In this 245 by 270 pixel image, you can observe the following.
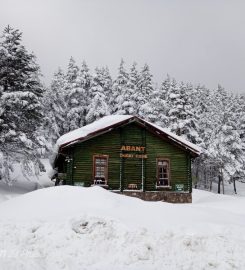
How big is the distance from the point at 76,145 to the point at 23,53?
7960 mm

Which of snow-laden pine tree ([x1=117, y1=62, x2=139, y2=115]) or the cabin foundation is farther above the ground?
snow-laden pine tree ([x1=117, y1=62, x2=139, y2=115])

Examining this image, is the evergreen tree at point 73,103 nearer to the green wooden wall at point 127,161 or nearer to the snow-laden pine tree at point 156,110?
the snow-laden pine tree at point 156,110

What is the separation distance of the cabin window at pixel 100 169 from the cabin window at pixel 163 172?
3908mm

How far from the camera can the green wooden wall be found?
2631 cm

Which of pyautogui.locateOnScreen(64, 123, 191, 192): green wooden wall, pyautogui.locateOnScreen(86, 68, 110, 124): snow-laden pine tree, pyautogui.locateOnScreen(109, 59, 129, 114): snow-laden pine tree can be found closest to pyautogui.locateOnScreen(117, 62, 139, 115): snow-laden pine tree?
pyautogui.locateOnScreen(109, 59, 129, 114): snow-laden pine tree

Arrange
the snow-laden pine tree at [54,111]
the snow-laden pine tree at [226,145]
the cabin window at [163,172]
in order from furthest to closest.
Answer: the snow-laden pine tree at [54,111], the snow-laden pine tree at [226,145], the cabin window at [163,172]

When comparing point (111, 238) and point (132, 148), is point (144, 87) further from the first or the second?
point (111, 238)

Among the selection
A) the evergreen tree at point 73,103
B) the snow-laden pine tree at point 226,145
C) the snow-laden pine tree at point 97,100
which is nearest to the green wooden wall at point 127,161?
the snow-laden pine tree at point 226,145

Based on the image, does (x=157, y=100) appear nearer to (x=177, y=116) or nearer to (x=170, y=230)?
(x=177, y=116)

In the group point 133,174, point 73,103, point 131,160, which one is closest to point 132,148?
point 131,160

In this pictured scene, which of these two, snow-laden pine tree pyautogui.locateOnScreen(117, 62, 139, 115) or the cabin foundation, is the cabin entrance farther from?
snow-laden pine tree pyautogui.locateOnScreen(117, 62, 139, 115)

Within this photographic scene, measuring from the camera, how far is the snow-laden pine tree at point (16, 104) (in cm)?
2638

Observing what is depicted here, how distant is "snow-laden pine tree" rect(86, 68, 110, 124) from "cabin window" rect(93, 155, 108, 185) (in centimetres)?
2310

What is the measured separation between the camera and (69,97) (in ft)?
175
